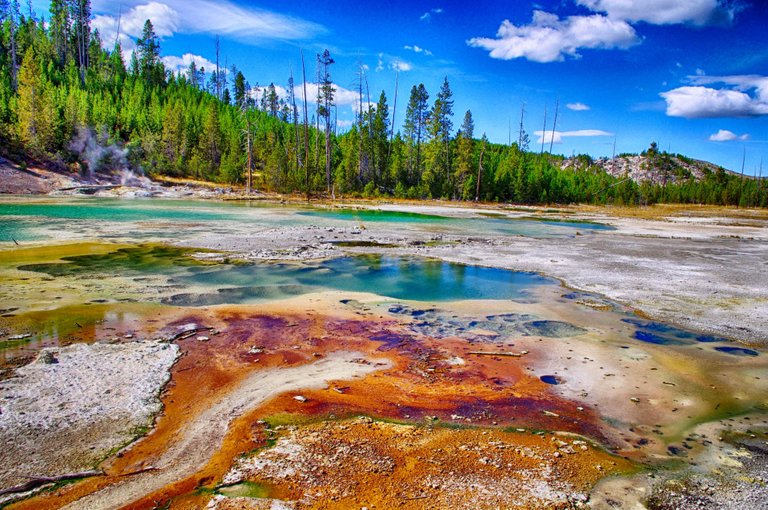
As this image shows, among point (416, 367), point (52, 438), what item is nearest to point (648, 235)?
point (416, 367)

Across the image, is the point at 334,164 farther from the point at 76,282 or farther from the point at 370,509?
the point at 370,509

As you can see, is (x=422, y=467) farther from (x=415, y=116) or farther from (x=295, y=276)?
(x=415, y=116)

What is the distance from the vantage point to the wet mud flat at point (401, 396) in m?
3.93

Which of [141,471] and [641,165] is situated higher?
[641,165]

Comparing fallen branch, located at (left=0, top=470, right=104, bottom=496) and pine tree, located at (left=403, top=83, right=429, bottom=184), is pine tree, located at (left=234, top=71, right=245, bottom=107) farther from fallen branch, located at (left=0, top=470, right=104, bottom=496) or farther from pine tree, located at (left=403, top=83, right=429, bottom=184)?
fallen branch, located at (left=0, top=470, right=104, bottom=496)

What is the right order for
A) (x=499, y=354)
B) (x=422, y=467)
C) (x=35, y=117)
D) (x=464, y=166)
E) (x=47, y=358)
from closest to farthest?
(x=422, y=467) → (x=47, y=358) → (x=499, y=354) → (x=35, y=117) → (x=464, y=166)

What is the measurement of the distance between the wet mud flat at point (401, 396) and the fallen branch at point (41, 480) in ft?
0.45

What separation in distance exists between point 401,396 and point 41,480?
374 centimetres

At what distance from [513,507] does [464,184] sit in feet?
197

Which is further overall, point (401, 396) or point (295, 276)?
point (295, 276)

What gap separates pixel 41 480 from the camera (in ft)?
12.4

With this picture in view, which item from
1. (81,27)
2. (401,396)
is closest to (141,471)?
(401,396)

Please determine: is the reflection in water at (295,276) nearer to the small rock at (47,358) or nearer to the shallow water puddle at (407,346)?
the shallow water puddle at (407,346)

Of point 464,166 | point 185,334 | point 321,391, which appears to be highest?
point 464,166
